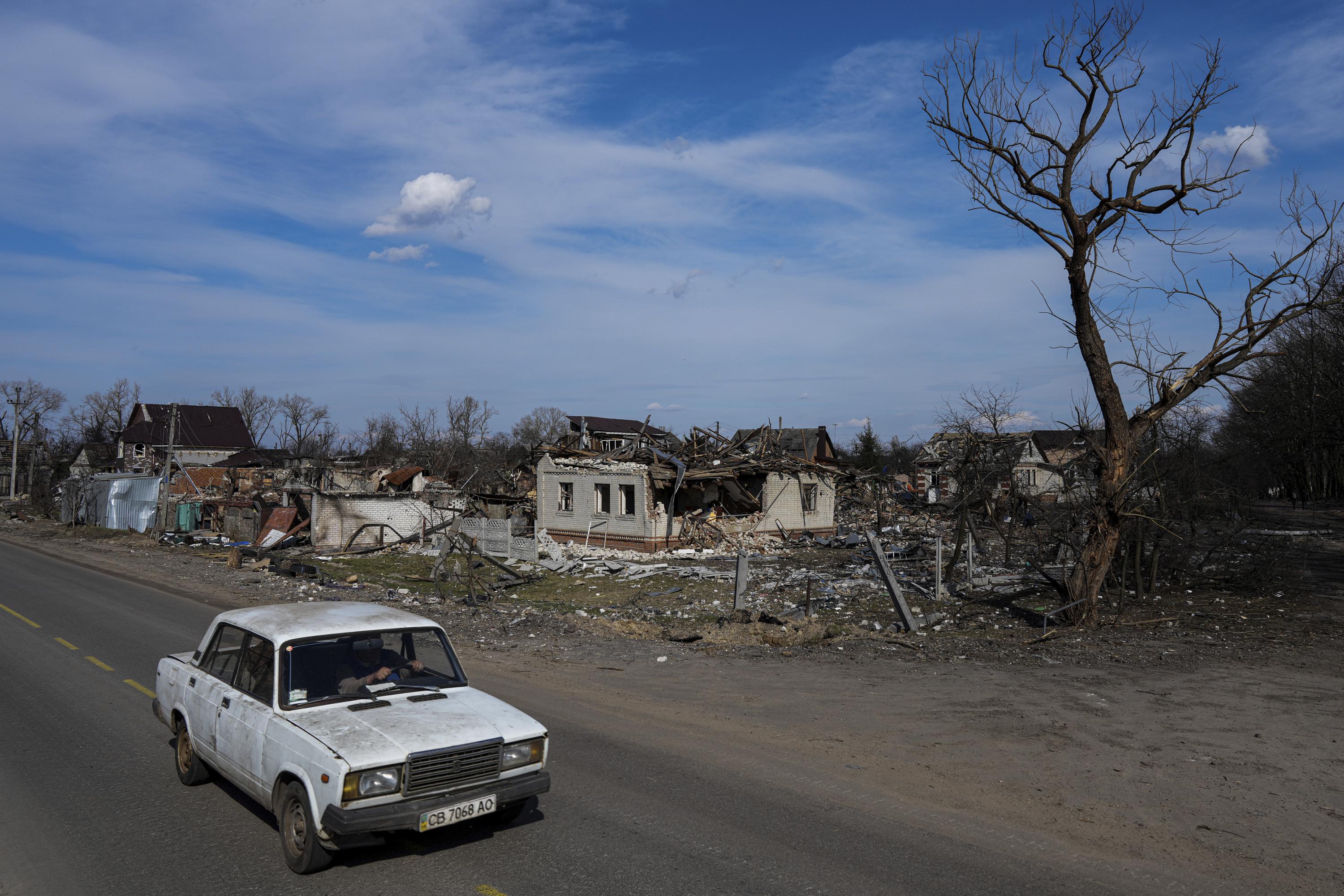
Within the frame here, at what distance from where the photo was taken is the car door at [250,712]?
211 inches

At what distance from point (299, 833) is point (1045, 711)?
742 centimetres

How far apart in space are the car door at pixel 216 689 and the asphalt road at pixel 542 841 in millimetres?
452

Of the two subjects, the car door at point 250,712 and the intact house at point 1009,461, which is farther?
the intact house at point 1009,461

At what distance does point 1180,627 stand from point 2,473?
96218 mm

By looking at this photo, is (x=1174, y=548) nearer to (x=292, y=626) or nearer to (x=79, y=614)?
(x=292, y=626)

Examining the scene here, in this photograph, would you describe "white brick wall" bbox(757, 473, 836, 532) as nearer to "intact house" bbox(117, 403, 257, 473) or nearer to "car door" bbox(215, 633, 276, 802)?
"car door" bbox(215, 633, 276, 802)

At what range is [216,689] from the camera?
6074 millimetres

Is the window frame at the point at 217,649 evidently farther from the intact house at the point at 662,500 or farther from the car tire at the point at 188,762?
the intact house at the point at 662,500

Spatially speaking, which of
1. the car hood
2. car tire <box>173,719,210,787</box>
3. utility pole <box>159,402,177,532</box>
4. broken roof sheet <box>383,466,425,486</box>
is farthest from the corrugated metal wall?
the car hood

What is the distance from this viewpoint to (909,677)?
10664mm

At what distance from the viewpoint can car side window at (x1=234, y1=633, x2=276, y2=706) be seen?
558 cm

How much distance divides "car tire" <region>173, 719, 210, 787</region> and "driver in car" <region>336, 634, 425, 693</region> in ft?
5.25

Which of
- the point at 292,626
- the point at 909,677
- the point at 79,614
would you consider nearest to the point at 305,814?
the point at 292,626

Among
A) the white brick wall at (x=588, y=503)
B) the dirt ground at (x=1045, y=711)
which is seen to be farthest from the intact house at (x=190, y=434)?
the dirt ground at (x=1045, y=711)
